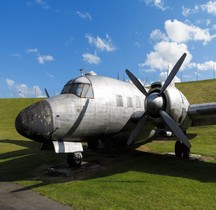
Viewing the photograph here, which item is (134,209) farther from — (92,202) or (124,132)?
(124,132)

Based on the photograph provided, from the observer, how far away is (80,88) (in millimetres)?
14039

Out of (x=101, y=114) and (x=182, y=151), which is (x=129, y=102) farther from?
(x=182, y=151)

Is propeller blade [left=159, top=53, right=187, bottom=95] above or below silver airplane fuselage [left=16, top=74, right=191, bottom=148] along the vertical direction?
above

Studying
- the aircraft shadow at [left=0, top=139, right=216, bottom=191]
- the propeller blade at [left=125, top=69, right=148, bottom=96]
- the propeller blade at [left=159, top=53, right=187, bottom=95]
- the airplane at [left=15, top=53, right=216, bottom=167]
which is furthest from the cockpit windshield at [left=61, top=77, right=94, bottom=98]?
the aircraft shadow at [left=0, top=139, right=216, bottom=191]

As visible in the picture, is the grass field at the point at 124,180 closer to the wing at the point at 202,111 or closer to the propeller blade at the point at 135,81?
the wing at the point at 202,111

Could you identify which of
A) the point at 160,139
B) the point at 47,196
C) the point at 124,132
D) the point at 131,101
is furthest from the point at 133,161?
the point at 160,139

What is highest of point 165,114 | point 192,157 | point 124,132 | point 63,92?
point 63,92

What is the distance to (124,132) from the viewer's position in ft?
54.8

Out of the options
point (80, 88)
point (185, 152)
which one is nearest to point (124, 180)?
point (80, 88)

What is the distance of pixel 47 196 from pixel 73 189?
1.14 metres

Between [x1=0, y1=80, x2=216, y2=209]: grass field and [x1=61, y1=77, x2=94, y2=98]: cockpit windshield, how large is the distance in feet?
12.7

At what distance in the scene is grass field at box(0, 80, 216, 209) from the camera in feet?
29.6

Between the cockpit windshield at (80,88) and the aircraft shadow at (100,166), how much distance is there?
12.6 ft

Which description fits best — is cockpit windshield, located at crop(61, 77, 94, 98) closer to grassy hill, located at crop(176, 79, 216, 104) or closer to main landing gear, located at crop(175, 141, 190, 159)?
main landing gear, located at crop(175, 141, 190, 159)
